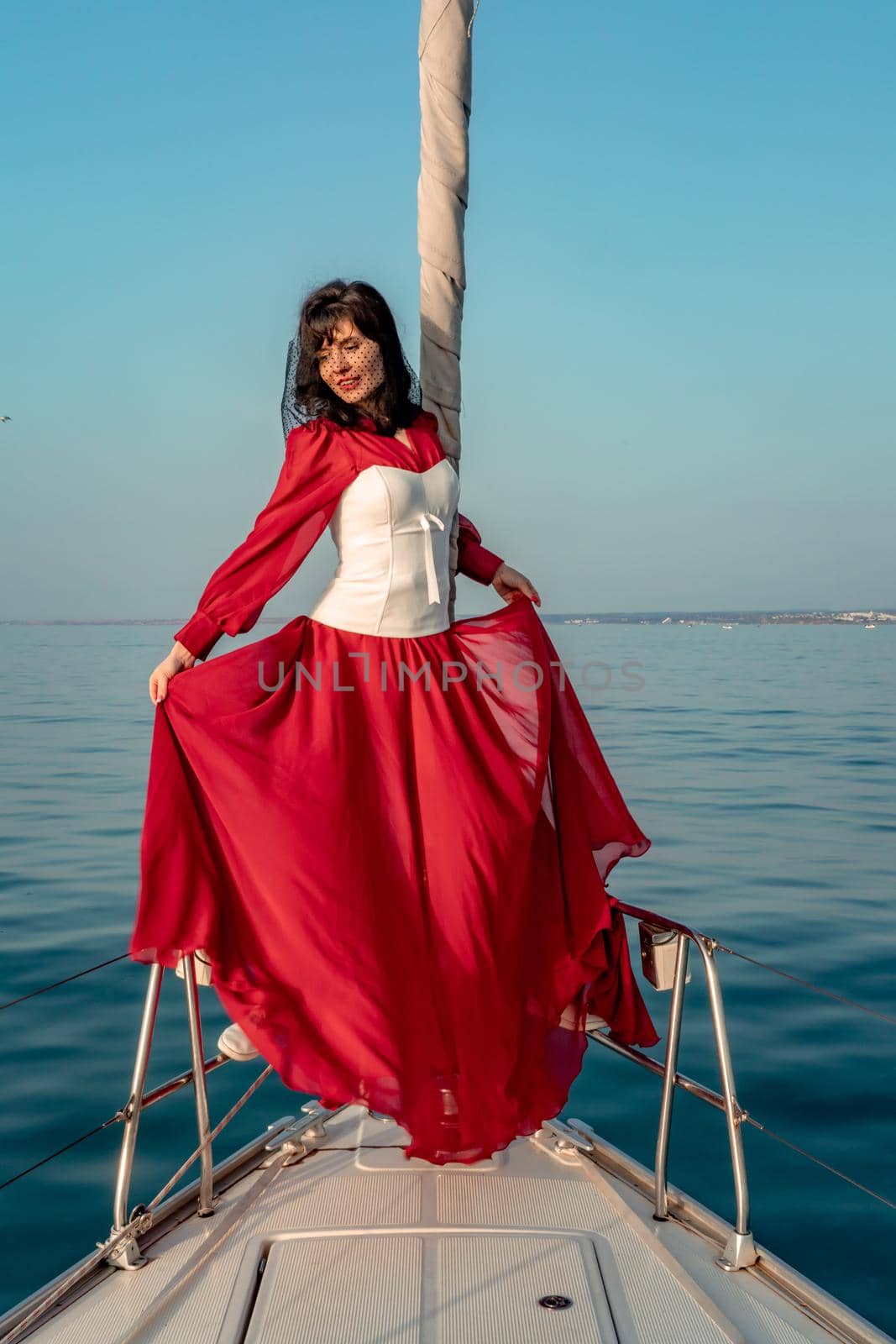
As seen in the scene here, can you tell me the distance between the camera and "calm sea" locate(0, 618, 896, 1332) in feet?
10.2

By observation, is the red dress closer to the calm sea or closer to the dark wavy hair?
the dark wavy hair

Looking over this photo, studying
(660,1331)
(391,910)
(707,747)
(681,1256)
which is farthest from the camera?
(707,747)

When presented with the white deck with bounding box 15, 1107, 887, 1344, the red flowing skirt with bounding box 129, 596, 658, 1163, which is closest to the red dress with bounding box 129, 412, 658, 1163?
the red flowing skirt with bounding box 129, 596, 658, 1163

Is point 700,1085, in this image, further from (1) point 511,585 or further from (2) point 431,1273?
(1) point 511,585

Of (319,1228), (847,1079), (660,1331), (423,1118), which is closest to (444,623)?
(423,1118)

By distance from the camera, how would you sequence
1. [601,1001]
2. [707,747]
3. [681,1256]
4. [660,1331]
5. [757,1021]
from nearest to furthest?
[660,1331] < [681,1256] < [601,1001] < [757,1021] < [707,747]

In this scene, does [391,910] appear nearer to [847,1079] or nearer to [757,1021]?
[847,1079]

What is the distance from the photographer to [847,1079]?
12.4ft

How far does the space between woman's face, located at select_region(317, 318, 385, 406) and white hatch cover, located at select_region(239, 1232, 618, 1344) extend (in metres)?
1.62

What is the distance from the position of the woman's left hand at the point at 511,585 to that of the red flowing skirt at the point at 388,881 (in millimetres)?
309

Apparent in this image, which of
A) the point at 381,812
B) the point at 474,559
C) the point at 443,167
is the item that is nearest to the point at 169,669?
the point at 381,812

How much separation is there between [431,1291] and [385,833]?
0.78m

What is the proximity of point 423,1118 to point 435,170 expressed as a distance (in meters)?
1.85

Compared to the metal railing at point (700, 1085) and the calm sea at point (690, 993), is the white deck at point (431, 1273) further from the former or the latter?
the calm sea at point (690, 993)
